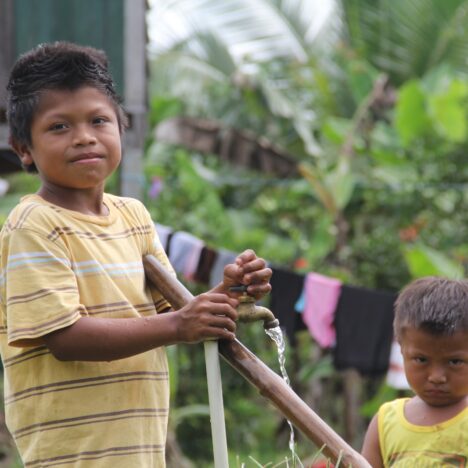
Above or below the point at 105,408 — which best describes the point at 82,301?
above

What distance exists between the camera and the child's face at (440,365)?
2625mm

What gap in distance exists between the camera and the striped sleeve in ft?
6.88

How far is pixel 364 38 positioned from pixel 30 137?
9.83 m

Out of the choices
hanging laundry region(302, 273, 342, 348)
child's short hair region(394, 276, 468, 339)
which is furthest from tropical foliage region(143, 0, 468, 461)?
child's short hair region(394, 276, 468, 339)

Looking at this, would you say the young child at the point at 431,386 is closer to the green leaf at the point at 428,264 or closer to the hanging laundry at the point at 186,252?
the hanging laundry at the point at 186,252

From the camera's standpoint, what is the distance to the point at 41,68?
7.41 ft

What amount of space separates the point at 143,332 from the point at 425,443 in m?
0.91

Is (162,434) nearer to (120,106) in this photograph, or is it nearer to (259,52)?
(120,106)

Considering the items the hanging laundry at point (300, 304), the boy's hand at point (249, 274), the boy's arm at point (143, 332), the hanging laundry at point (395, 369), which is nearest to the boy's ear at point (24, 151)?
the boy's arm at point (143, 332)

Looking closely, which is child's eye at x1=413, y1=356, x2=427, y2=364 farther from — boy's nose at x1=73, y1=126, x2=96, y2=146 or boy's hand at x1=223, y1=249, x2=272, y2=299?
boy's nose at x1=73, y1=126, x2=96, y2=146

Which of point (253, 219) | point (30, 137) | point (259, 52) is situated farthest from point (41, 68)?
point (259, 52)

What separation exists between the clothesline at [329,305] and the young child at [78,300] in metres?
3.96

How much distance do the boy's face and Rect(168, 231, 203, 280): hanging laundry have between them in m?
4.01

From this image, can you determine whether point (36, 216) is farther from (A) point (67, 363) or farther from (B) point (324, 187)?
(B) point (324, 187)
